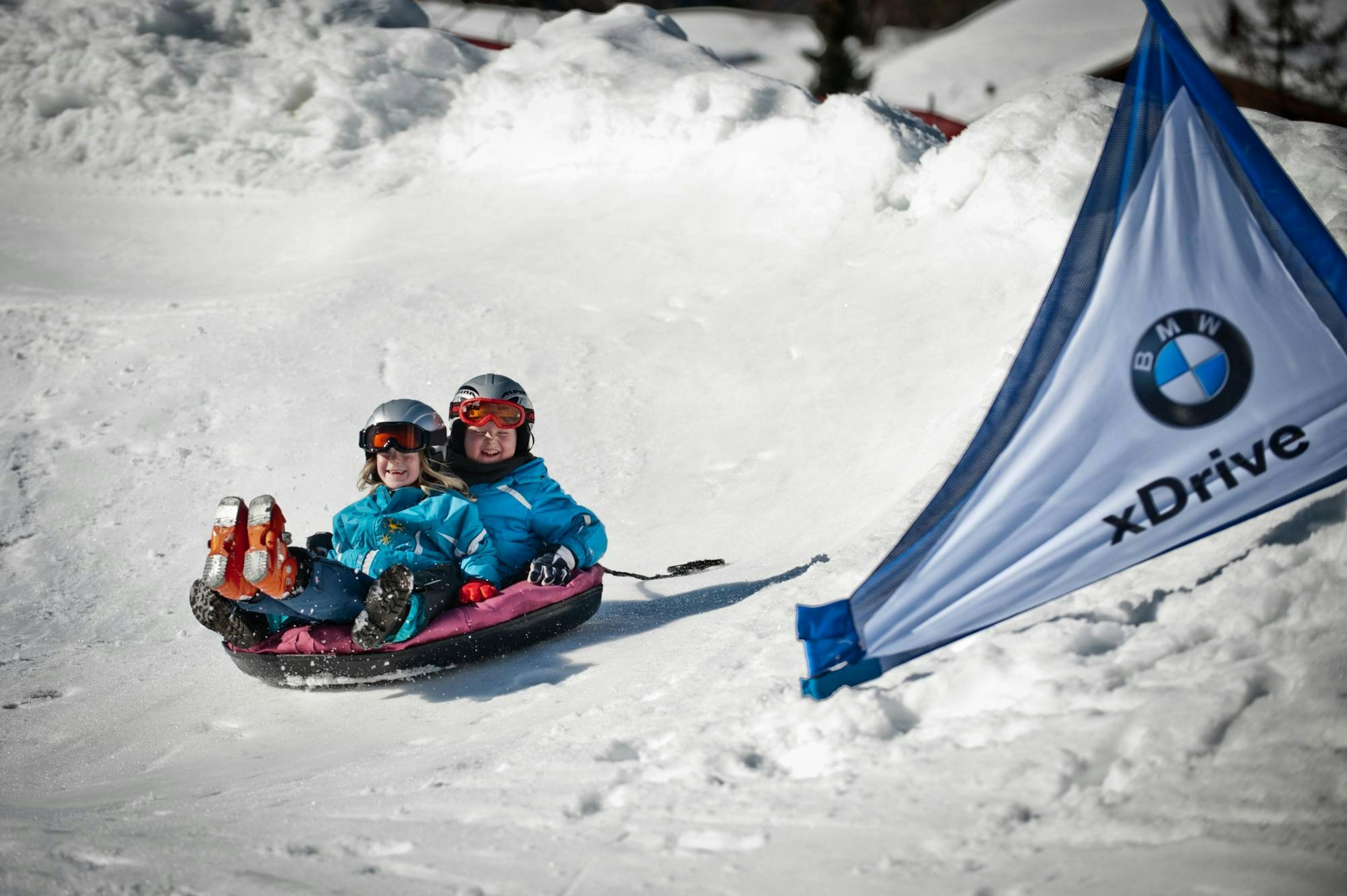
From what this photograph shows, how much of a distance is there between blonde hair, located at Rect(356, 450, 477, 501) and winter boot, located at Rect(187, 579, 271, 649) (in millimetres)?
721

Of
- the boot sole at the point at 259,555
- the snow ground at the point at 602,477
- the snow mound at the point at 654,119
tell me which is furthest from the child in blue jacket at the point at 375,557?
the snow mound at the point at 654,119

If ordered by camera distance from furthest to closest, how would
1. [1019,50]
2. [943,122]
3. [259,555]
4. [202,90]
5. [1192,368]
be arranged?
[1019,50] → [943,122] → [202,90] → [259,555] → [1192,368]

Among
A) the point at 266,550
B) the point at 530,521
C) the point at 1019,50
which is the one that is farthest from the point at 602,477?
the point at 1019,50

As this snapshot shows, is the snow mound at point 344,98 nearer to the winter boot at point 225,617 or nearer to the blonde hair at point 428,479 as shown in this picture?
the blonde hair at point 428,479

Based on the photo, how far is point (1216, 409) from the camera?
10.4 ft

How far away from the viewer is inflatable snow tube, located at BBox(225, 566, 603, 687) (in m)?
4.63

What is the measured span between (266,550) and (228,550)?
0.43ft

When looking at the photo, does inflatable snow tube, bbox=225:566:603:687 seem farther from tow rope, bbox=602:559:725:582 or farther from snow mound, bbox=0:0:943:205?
snow mound, bbox=0:0:943:205

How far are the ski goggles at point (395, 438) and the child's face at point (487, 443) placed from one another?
32 cm

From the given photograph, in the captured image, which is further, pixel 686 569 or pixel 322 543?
pixel 686 569

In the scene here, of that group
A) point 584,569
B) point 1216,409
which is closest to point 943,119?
point 584,569

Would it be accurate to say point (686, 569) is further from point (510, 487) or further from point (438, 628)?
point (438, 628)

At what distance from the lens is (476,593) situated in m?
4.85

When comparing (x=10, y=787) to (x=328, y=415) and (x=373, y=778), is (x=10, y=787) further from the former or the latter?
(x=328, y=415)
